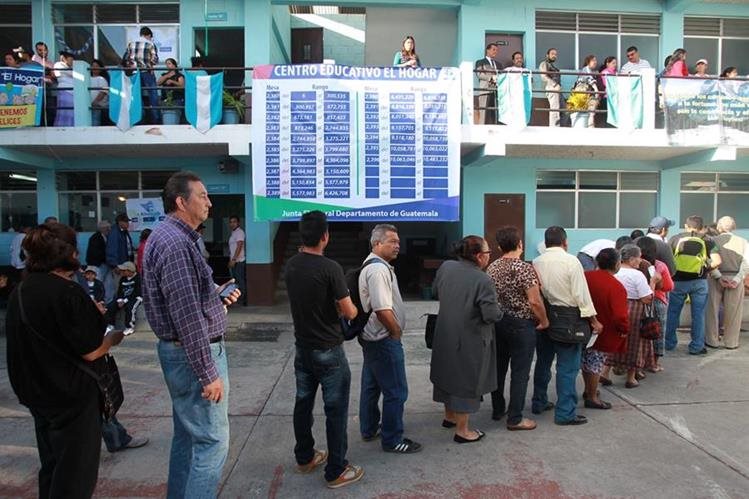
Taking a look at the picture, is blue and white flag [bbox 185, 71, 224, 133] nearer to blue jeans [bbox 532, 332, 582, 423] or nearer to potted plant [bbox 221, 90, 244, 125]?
potted plant [bbox 221, 90, 244, 125]

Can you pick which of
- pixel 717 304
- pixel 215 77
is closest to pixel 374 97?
pixel 215 77

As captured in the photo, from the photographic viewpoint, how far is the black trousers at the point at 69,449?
2408 mm

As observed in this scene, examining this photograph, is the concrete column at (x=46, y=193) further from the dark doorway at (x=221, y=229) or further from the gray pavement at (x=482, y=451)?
the gray pavement at (x=482, y=451)

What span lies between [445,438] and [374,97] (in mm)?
6234

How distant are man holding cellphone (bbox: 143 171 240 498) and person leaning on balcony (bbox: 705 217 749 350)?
7.06 m

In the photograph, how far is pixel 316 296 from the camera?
10.6 feet

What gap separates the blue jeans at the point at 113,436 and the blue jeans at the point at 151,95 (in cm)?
696

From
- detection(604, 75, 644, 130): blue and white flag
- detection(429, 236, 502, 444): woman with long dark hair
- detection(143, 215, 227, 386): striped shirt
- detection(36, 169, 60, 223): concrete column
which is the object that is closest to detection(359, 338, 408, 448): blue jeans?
detection(429, 236, 502, 444): woman with long dark hair

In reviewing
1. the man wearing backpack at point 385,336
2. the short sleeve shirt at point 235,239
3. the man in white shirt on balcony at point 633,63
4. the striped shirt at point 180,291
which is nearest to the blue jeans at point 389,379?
the man wearing backpack at point 385,336

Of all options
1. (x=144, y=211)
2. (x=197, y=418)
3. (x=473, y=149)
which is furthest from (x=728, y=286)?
(x=144, y=211)

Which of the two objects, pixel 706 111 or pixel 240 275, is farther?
pixel 240 275

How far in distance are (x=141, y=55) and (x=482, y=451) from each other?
9517 millimetres

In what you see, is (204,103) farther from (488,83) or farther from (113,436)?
(113,436)

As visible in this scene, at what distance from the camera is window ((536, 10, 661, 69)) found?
35.7ft
